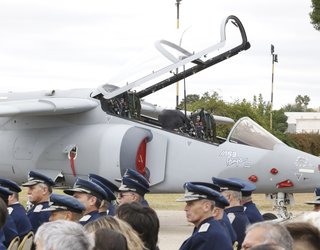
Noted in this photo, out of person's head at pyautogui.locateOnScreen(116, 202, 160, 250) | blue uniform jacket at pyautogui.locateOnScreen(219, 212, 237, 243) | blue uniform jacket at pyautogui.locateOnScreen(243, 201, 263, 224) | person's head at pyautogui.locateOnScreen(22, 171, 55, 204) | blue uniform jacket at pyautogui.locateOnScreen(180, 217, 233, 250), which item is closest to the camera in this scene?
person's head at pyautogui.locateOnScreen(116, 202, 160, 250)

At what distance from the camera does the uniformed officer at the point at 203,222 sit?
6.93 metres

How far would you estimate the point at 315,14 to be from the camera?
35.3 meters

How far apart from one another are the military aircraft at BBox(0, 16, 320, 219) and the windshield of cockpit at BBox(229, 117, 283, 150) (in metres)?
0.02

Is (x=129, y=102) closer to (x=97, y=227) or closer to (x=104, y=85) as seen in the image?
(x=104, y=85)

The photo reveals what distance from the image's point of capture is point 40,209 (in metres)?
9.44

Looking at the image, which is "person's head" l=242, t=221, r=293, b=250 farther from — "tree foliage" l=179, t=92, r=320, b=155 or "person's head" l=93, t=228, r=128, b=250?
"tree foliage" l=179, t=92, r=320, b=155

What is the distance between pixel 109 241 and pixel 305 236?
3.66ft

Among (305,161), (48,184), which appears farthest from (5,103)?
(48,184)

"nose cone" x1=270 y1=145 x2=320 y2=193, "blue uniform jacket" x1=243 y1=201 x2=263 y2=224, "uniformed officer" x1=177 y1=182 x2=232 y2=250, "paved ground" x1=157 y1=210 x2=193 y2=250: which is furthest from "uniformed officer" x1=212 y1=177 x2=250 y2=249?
"nose cone" x1=270 y1=145 x2=320 y2=193

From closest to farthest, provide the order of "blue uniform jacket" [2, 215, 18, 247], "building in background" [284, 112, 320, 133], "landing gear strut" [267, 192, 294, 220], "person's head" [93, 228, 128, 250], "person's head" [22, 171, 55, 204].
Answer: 1. "person's head" [93, 228, 128, 250]
2. "blue uniform jacket" [2, 215, 18, 247]
3. "person's head" [22, 171, 55, 204]
4. "landing gear strut" [267, 192, 294, 220]
5. "building in background" [284, 112, 320, 133]

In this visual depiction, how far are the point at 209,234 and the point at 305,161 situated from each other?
935 centimetres

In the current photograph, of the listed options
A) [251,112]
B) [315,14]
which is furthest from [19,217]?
[251,112]

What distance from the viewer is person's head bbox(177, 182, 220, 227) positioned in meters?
7.21

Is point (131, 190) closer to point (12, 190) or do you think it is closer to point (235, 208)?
point (235, 208)
